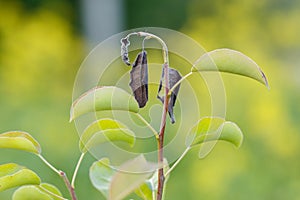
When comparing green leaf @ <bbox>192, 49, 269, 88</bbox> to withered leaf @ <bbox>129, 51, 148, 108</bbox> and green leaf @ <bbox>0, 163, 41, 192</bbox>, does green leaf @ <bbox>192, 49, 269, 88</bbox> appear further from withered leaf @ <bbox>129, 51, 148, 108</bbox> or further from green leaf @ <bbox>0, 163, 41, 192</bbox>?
green leaf @ <bbox>0, 163, 41, 192</bbox>

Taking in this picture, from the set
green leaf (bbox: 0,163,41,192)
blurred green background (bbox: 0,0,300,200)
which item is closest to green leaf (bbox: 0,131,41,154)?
green leaf (bbox: 0,163,41,192)

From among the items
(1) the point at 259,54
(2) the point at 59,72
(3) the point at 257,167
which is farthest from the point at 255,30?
(3) the point at 257,167

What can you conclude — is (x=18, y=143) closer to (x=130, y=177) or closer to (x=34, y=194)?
(x=34, y=194)

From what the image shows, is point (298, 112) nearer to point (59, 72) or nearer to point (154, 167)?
point (59, 72)

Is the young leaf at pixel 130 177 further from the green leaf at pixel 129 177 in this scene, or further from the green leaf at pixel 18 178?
the green leaf at pixel 18 178

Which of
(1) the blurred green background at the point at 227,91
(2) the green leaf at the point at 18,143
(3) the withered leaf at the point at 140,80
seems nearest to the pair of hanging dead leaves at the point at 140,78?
(3) the withered leaf at the point at 140,80
